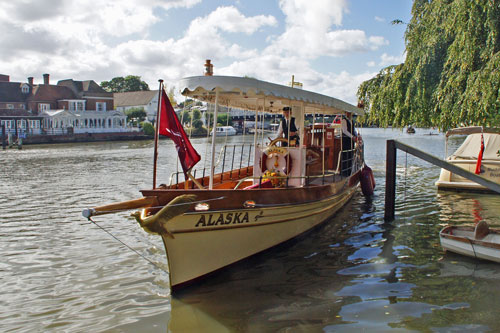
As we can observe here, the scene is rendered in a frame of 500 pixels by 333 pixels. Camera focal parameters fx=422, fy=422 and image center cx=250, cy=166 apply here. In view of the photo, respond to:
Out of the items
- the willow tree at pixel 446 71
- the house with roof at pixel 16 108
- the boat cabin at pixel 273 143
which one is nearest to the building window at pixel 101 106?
the house with roof at pixel 16 108

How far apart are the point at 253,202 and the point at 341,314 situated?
8.17ft

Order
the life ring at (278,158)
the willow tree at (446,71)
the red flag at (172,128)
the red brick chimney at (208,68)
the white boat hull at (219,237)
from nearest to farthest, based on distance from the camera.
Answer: the white boat hull at (219,237), the red flag at (172,128), the red brick chimney at (208,68), the life ring at (278,158), the willow tree at (446,71)

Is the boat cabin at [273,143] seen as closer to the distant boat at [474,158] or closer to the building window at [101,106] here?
the distant boat at [474,158]

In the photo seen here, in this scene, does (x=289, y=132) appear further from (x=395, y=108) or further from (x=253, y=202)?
(x=395, y=108)

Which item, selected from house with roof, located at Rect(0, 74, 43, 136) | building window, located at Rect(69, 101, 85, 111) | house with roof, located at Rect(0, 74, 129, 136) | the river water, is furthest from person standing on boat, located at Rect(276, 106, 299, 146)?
building window, located at Rect(69, 101, 85, 111)

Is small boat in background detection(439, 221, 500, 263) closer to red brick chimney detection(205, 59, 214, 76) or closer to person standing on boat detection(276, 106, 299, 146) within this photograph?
person standing on boat detection(276, 106, 299, 146)

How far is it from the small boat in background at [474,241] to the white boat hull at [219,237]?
3.22m

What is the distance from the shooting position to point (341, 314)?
255 inches

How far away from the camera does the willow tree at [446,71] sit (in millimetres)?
11195

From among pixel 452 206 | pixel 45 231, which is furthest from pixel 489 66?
pixel 45 231

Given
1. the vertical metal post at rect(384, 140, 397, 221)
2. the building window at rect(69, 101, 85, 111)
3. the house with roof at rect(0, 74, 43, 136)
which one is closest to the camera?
the vertical metal post at rect(384, 140, 397, 221)

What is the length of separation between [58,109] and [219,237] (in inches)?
3025

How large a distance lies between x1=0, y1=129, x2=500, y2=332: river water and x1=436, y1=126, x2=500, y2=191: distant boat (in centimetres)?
252

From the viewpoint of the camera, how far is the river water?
6328mm
